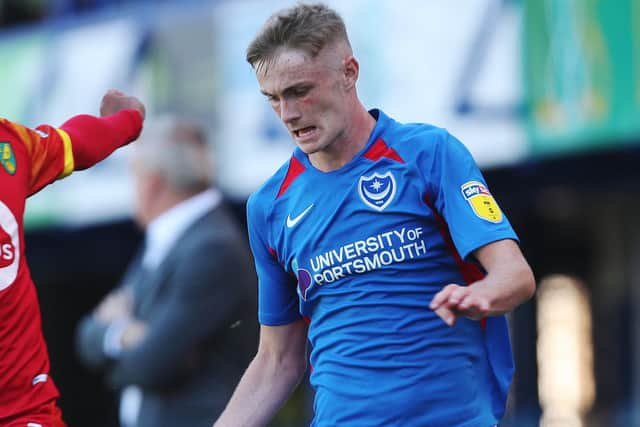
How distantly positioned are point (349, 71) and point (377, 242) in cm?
50

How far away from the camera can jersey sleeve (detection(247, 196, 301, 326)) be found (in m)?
3.87

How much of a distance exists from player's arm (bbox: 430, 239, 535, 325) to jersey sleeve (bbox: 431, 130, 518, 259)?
0.12ft

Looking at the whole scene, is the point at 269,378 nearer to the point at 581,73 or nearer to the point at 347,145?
the point at 347,145

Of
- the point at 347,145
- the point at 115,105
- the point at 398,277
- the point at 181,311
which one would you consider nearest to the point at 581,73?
the point at 181,311

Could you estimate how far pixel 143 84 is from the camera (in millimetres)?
11758

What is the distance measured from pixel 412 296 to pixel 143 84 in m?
8.48

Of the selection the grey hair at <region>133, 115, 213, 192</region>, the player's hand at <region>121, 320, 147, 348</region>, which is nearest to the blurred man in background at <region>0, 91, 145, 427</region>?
the player's hand at <region>121, 320, 147, 348</region>

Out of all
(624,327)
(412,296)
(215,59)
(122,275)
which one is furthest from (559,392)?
(412,296)

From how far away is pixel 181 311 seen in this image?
5.44 m

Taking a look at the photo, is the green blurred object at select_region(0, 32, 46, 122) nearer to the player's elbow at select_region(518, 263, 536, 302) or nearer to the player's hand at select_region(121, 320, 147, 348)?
the player's hand at select_region(121, 320, 147, 348)

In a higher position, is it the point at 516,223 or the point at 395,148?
the point at 395,148

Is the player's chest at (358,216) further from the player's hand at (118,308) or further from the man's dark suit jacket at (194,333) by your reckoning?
the player's hand at (118,308)

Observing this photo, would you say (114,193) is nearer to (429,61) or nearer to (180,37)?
(180,37)

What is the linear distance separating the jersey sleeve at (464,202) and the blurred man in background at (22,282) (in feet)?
3.87
